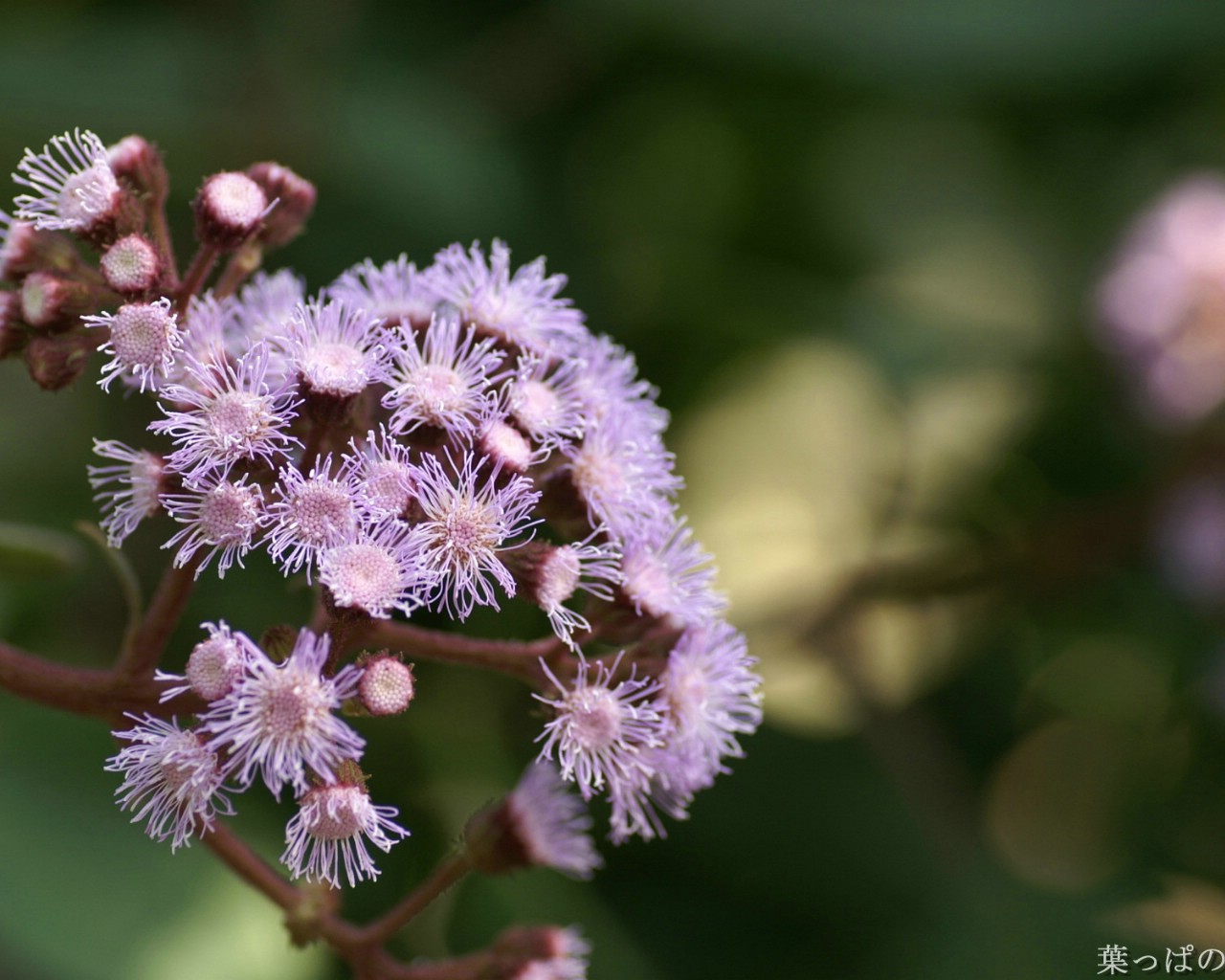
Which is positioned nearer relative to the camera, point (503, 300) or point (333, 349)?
point (333, 349)

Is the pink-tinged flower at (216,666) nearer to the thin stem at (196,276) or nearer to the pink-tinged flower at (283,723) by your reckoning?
the pink-tinged flower at (283,723)

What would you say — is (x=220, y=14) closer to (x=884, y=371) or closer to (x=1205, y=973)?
(x=884, y=371)

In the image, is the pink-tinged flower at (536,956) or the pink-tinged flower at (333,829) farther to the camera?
the pink-tinged flower at (536,956)

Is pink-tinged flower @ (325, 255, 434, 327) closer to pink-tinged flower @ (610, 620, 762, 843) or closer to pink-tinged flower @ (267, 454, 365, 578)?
pink-tinged flower @ (267, 454, 365, 578)

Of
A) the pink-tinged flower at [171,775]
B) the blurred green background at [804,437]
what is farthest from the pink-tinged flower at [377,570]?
the blurred green background at [804,437]

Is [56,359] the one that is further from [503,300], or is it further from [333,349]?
[503,300]

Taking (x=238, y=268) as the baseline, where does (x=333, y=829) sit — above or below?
below

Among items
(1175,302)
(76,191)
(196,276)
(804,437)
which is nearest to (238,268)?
(196,276)
